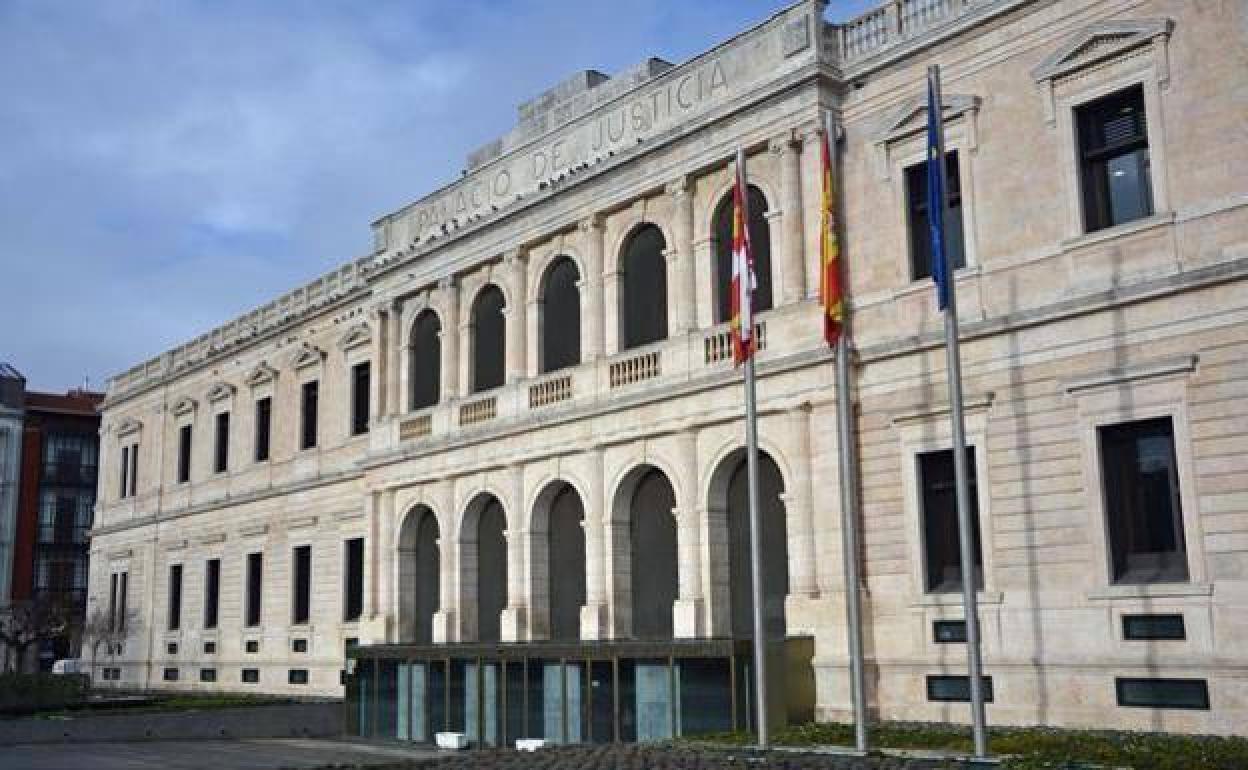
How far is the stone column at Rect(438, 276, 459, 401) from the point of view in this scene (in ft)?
110

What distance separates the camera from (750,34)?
1028 inches

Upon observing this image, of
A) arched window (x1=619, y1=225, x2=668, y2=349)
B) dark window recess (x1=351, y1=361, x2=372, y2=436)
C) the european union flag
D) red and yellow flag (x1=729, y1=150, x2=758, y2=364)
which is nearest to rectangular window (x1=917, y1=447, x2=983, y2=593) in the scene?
red and yellow flag (x1=729, y1=150, x2=758, y2=364)

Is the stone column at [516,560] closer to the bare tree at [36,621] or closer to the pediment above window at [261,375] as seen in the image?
the pediment above window at [261,375]

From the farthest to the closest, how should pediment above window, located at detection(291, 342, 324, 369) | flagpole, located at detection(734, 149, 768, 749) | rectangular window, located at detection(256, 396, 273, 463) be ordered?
rectangular window, located at detection(256, 396, 273, 463)
pediment above window, located at detection(291, 342, 324, 369)
flagpole, located at detection(734, 149, 768, 749)

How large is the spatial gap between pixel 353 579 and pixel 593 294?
1422 cm

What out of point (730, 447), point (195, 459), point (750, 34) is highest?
point (750, 34)

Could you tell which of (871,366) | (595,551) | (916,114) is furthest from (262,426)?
(916,114)

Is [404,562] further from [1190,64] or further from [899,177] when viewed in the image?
[1190,64]

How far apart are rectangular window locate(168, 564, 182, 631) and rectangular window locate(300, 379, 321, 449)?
9.97m

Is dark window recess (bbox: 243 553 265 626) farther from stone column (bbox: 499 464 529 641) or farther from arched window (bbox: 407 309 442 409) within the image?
stone column (bbox: 499 464 529 641)

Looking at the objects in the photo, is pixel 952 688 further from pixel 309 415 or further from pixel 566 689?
pixel 309 415

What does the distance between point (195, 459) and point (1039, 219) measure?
35.3m

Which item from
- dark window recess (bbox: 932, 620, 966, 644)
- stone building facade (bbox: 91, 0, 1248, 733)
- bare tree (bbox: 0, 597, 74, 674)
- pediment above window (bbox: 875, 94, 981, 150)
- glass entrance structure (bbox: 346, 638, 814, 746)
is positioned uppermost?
pediment above window (bbox: 875, 94, 981, 150)

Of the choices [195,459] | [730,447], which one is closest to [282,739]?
[730,447]
